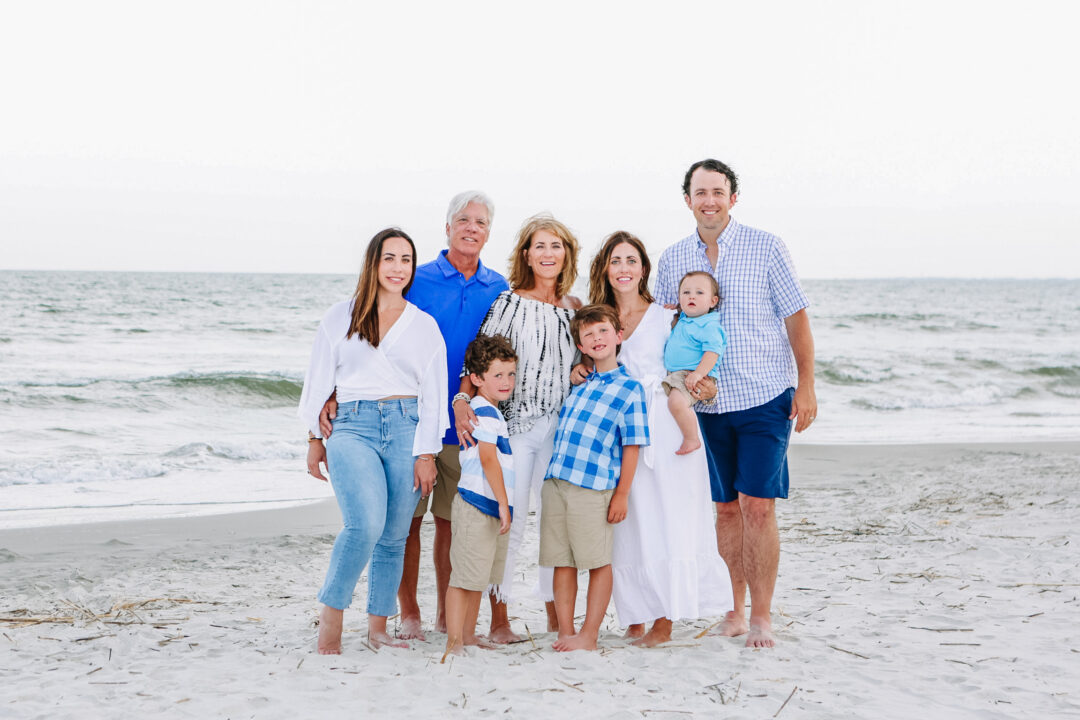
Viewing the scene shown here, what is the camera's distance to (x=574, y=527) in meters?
3.60

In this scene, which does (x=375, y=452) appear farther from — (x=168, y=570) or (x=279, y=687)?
(x=168, y=570)

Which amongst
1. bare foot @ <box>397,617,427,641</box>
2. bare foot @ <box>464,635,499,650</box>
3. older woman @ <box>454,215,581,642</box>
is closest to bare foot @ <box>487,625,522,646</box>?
bare foot @ <box>464,635,499,650</box>

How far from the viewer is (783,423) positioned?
12.4ft

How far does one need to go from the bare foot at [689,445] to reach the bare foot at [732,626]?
92 cm

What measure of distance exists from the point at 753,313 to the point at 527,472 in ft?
3.93

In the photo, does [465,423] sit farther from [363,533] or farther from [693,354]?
[693,354]

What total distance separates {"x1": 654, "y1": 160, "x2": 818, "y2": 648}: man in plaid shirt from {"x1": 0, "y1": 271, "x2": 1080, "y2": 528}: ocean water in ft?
15.7

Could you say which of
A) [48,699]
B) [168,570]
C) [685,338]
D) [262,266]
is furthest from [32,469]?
[262,266]

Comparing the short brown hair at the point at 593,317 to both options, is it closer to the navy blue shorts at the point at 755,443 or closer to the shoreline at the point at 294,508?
the navy blue shorts at the point at 755,443

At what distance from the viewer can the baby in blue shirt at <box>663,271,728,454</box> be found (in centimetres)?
361

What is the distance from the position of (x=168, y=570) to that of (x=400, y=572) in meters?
2.37

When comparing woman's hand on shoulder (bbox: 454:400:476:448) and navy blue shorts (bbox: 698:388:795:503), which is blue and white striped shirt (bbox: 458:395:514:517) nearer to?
woman's hand on shoulder (bbox: 454:400:476:448)

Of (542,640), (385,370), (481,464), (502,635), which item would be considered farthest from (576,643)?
(385,370)

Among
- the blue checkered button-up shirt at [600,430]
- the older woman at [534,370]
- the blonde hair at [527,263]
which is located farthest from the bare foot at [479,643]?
the blonde hair at [527,263]
